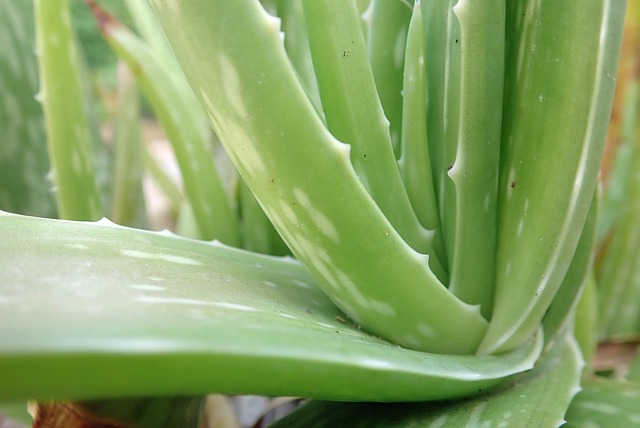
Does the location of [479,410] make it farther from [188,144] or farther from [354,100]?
[188,144]

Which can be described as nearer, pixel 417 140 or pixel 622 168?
Result: pixel 417 140

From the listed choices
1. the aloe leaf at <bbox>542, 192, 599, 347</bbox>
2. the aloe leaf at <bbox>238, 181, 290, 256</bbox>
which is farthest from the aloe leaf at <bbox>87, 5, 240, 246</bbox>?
the aloe leaf at <bbox>542, 192, 599, 347</bbox>

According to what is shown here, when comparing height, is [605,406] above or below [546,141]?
below

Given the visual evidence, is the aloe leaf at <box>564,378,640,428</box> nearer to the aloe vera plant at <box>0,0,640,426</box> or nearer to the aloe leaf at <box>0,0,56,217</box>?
the aloe vera plant at <box>0,0,640,426</box>

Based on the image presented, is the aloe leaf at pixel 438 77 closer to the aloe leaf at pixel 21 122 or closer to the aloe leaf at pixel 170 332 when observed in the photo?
the aloe leaf at pixel 170 332

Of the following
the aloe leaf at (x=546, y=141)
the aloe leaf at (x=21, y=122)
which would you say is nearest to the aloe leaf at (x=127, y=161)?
the aloe leaf at (x=21, y=122)

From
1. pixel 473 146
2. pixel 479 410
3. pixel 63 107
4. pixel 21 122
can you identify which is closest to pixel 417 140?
pixel 473 146

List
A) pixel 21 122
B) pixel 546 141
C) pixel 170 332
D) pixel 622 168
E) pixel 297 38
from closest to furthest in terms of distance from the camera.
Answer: pixel 170 332, pixel 546 141, pixel 297 38, pixel 21 122, pixel 622 168
